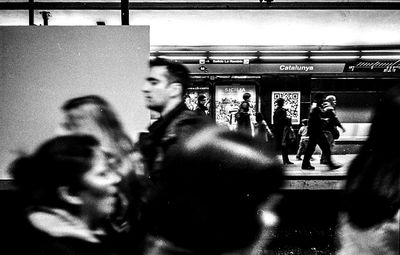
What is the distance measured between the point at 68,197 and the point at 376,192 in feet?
4.25

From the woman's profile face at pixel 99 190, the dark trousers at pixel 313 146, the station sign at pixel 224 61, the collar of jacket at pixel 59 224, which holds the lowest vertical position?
the dark trousers at pixel 313 146

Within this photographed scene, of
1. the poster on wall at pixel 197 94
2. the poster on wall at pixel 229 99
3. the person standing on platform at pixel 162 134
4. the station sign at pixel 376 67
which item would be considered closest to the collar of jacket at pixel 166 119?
the person standing on platform at pixel 162 134

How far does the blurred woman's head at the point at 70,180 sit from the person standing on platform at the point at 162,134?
0.20m

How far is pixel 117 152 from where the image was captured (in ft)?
7.03

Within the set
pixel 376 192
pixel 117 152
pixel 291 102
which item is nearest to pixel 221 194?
pixel 376 192

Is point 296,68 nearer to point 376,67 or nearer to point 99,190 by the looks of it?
point 376,67

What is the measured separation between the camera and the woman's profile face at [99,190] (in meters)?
1.84

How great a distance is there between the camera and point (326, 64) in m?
10.5

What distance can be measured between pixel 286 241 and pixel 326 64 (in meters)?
6.93

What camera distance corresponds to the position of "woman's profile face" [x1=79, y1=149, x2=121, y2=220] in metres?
1.84

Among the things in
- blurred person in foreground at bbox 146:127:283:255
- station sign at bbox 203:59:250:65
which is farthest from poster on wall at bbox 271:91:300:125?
blurred person in foreground at bbox 146:127:283:255

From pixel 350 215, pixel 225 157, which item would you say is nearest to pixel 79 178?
pixel 225 157

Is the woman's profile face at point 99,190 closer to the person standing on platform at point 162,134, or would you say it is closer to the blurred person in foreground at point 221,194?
the person standing on platform at point 162,134

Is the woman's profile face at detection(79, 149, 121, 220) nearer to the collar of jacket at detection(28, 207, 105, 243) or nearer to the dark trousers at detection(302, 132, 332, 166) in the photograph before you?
the collar of jacket at detection(28, 207, 105, 243)
